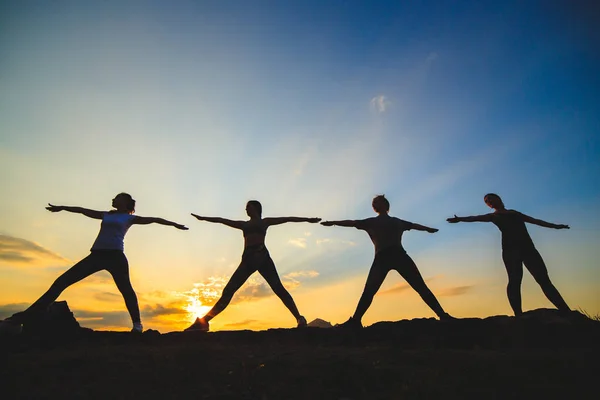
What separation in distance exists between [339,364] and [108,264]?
5082mm

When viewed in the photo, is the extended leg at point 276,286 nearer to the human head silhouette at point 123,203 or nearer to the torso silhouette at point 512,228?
the human head silhouette at point 123,203

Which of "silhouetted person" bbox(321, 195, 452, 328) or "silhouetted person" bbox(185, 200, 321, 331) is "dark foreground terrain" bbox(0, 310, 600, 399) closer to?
"silhouetted person" bbox(321, 195, 452, 328)

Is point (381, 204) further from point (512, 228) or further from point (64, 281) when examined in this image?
point (64, 281)

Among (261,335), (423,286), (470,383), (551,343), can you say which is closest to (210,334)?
(261,335)

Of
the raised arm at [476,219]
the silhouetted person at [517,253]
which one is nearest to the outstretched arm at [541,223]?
the silhouetted person at [517,253]

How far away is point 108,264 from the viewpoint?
7.61 meters

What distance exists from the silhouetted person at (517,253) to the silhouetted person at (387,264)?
156cm

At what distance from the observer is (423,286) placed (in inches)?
297

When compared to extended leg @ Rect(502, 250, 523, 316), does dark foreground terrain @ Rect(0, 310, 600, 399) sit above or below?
below

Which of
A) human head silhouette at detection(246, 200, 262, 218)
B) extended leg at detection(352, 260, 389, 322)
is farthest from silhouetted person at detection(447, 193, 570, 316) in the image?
human head silhouette at detection(246, 200, 262, 218)

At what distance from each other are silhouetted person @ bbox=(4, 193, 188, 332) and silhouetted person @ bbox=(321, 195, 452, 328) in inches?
164

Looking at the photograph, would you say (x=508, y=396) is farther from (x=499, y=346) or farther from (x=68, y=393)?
(x=68, y=393)

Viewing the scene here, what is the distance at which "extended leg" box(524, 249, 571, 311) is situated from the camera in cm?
761

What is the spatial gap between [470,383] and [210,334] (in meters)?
4.51
